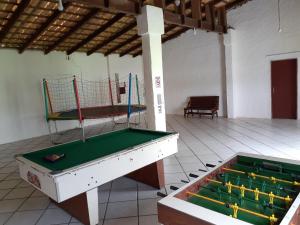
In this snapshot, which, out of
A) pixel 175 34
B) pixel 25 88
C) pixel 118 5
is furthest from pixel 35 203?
pixel 175 34

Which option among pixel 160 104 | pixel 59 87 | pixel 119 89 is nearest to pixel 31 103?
pixel 59 87

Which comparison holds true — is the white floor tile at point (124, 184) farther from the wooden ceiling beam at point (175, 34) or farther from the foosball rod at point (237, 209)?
the wooden ceiling beam at point (175, 34)

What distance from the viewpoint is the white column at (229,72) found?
795cm

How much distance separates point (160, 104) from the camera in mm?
5098

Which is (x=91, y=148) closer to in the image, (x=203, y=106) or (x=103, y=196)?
(x=103, y=196)

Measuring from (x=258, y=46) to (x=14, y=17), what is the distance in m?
7.06

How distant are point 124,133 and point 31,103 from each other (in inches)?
202

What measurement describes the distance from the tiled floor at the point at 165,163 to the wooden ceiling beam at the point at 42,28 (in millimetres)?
2830

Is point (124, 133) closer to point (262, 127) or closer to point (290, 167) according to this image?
point (290, 167)

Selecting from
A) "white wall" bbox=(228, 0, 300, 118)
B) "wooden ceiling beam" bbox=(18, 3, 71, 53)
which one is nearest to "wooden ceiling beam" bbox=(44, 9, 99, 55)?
"wooden ceiling beam" bbox=(18, 3, 71, 53)

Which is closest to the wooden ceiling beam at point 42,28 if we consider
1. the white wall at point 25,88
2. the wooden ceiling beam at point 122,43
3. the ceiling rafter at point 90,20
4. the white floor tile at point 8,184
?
the ceiling rafter at point 90,20

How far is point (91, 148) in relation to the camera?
2867mm

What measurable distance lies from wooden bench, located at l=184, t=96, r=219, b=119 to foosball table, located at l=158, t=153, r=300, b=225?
6.81 meters

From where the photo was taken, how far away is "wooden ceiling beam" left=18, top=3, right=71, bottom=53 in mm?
5438
